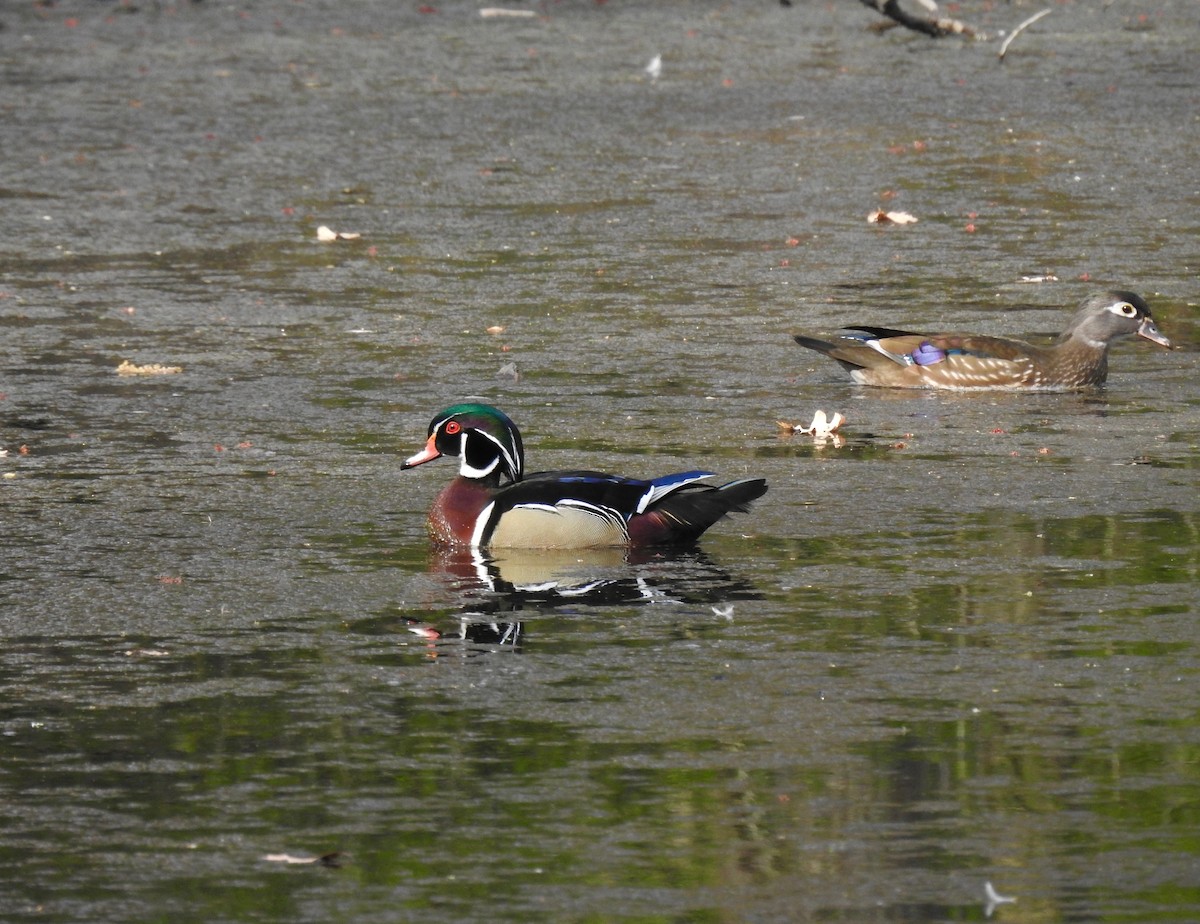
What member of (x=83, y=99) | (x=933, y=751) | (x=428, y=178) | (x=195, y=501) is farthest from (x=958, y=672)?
(x=83, y=99)

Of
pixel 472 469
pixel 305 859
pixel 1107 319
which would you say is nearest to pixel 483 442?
pixel 472 469

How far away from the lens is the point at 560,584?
27.8ft

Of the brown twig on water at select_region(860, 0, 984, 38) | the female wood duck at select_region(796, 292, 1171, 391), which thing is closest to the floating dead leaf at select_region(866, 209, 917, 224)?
the female wood duck at select_region(796, 292, 1171, 391)

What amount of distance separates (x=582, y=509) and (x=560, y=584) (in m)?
0.43

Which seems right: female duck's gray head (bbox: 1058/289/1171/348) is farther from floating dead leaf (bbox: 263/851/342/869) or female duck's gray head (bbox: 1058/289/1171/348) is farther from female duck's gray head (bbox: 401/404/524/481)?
floating dead leaf (bbox: 263/851/342/869)

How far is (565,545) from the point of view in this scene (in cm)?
892

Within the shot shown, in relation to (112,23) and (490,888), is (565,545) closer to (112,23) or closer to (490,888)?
(490,888)

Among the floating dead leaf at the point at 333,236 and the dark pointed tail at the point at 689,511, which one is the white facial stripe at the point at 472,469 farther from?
the floating dead leaf at the point at 333,236

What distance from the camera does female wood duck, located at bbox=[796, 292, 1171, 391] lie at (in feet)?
38.6

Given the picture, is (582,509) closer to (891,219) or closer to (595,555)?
(595,555)

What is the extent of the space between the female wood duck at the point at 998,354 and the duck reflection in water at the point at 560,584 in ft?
10.6

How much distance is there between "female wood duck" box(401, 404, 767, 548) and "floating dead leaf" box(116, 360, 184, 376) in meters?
3.66

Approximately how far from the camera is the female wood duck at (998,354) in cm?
1177

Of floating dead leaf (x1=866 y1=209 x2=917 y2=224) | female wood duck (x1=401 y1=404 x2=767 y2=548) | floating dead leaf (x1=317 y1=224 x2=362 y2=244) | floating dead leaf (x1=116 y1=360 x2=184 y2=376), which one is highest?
floating dead leaf (x1=866 y1=209 x2=917 y2=224)
